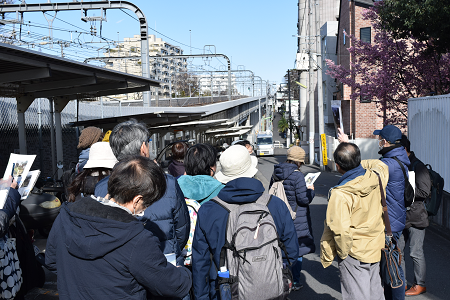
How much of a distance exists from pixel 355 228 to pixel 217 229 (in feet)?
4.52

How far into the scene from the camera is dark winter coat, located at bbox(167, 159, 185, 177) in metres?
5.64

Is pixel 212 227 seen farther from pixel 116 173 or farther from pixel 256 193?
pixel 116 173

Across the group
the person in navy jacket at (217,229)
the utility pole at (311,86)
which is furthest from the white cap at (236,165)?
the utility pole at (311,86)

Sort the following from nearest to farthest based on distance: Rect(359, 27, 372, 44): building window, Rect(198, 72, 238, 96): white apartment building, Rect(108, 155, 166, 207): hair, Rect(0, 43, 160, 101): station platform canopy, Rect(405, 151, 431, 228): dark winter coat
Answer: Rect(108, 155, 166, 207): hair, Rect(405, 151, 431, 228): dark winter coat, Rect(0, 43, 160, 101): station platform canopy, Rect(359, 27, 372, 44): building window, Rect(198, 72, 238, 96): white apartment building

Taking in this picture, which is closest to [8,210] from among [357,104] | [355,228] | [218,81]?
[355,228]

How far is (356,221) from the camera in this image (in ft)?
12.2

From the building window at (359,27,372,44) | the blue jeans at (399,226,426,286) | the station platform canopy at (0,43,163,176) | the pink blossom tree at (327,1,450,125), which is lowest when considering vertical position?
the blue jeans at (399,226,426,286)

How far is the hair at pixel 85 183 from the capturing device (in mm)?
3795

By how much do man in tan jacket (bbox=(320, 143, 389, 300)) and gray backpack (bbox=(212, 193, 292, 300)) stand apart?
86 cm

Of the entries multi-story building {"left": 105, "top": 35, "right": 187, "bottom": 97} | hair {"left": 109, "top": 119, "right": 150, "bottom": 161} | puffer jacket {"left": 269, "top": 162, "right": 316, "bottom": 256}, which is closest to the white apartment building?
multi-story building {"left": 105, "top": 35, "right": 187, "bottom": 97}

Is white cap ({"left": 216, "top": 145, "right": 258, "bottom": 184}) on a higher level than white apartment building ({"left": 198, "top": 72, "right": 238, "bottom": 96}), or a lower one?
lower

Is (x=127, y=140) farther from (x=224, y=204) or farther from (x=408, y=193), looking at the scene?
(x=408, y=193)

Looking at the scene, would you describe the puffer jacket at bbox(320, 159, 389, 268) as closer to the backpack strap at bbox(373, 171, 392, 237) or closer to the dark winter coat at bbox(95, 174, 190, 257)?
the backpack strap at bbox(373, 171, 392, 237)

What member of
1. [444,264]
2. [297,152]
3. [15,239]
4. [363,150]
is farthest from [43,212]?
[363,150]
